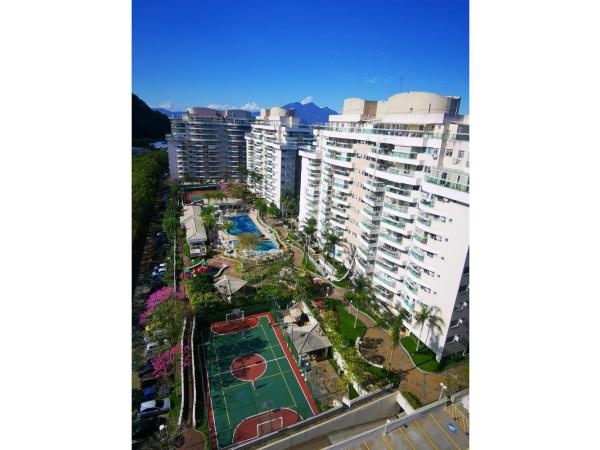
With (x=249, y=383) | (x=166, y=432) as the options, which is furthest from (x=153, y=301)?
(x=166, y=432)

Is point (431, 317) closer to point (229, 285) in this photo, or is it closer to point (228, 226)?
point (229, 285)

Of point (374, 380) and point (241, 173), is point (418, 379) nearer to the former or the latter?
point (374, 380)

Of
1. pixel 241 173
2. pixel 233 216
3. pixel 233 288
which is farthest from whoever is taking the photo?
pixel 241 173

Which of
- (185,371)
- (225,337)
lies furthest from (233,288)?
(185,371)

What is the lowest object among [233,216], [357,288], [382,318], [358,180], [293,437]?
[293,437]

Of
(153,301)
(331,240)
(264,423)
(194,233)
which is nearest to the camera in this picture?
(264,423)

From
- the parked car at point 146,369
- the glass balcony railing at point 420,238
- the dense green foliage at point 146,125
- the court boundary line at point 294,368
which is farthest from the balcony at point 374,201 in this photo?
the dense green foliage at point 146,125

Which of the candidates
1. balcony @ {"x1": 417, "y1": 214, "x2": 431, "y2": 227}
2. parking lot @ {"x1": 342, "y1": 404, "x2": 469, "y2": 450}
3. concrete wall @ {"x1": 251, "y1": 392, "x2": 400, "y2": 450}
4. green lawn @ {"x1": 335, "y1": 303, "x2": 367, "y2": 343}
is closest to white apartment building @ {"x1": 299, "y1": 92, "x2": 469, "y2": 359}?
balcony @ {"x1": 417, "y1": 214, "x2": 431, "y2": 227}
